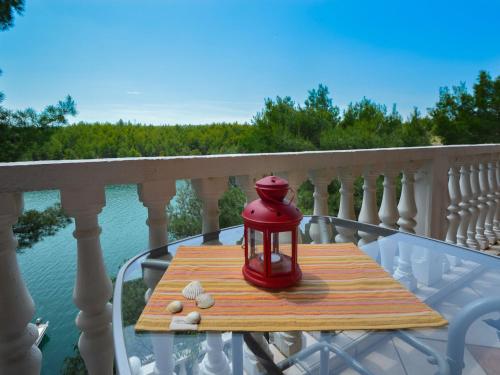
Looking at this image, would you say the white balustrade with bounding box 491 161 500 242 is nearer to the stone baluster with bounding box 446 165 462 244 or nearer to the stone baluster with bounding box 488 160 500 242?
the stone baluster with bounding box 488 160 500 242

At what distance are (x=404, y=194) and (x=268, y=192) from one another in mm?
1458

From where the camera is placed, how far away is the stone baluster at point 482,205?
2.37 meters

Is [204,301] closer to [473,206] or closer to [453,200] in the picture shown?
[453,200]

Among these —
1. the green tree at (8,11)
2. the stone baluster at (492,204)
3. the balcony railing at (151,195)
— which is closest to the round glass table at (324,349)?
the balcony railing at (151,195)

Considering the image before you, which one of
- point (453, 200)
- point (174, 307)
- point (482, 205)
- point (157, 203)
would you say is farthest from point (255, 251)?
point (482, 205)

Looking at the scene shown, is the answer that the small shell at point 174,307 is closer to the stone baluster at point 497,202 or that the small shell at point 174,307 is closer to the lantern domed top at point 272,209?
the lantern domed top at point 272,209

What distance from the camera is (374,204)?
158 cm

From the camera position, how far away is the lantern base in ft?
1.95

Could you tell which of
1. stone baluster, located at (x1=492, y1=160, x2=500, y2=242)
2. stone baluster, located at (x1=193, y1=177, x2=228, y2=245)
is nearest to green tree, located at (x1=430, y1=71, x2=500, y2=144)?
stone baluster, located at (x1=492, y1=160, x2=500, y2=242)

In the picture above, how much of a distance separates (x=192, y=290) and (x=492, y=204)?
Answer: 299 cm

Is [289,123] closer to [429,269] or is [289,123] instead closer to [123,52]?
[123,52]

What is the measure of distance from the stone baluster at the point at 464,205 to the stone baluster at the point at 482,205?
0.25 m

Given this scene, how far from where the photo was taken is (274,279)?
1.95 feet

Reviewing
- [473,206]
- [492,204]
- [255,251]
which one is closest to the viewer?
[255,251]
